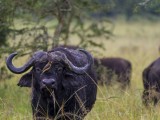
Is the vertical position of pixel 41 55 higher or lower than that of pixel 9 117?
higher

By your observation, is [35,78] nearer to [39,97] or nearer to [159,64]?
[39,97]

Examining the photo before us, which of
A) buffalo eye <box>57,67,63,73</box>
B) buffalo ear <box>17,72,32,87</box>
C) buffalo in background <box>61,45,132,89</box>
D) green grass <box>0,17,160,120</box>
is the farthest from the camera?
buffalo in background <box>61,45,132,89</box>

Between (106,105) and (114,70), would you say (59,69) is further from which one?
(114,70)

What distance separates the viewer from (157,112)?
9.00 metres

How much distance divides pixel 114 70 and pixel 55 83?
7.68 m

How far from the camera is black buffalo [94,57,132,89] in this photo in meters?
13.8

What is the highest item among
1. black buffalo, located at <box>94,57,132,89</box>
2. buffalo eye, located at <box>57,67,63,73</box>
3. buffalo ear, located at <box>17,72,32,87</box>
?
buffalo eye, located at <box>57,67,63,73</box>

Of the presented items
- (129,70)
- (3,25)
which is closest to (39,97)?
(3,25)

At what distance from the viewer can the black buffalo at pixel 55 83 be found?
27.0ft

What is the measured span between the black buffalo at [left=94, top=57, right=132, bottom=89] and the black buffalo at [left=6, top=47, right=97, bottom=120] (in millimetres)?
4425

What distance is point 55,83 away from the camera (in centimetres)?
812

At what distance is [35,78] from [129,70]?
24.2 ft

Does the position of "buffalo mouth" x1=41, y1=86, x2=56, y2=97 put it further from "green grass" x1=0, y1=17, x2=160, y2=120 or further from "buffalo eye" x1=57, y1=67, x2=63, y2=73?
"green grass" x1=0, y1=17, x2=160, y2=120

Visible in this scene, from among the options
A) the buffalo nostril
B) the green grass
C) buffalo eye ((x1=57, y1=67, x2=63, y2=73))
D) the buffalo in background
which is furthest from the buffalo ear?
the buffalo in background
